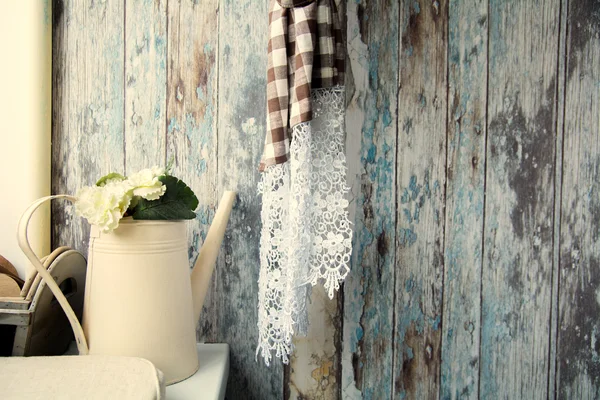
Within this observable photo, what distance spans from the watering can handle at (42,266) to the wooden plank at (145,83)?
33cm

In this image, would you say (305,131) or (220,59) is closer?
(305,131)

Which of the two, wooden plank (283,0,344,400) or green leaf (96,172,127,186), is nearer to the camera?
green leaf (96,172,127,186)

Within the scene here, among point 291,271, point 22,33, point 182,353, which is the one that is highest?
point 22,33

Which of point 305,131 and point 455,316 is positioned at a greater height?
point 305,131

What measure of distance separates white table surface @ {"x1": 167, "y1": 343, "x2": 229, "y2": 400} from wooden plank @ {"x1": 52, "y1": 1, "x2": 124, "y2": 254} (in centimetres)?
43

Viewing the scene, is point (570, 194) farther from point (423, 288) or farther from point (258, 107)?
point (258, 107)

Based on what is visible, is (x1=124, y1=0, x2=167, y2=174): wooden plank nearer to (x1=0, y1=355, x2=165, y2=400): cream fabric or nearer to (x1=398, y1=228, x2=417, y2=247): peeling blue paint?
(x1=0, y1=355, x2=165, y2=400): cream fabric

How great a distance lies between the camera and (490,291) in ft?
3.48

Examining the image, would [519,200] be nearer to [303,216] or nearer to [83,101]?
[303,216]

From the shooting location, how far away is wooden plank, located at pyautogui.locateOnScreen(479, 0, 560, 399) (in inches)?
41.1

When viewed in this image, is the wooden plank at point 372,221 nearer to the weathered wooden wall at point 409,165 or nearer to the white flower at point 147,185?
the weathered wooden wall at point 409,165

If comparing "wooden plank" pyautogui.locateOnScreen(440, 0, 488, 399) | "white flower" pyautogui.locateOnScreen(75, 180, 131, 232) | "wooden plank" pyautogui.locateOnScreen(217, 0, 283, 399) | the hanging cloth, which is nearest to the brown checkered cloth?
the hanging cloth

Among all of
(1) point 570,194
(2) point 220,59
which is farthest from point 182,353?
(1) point 570,194

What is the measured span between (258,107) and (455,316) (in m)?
0.75
